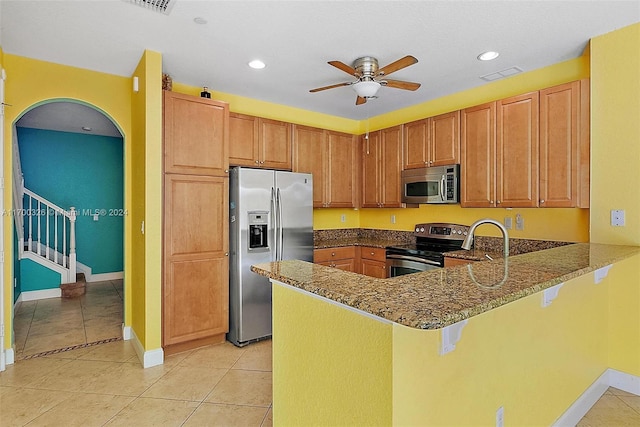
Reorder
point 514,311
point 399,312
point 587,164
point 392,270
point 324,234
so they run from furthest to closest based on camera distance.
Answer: point 324,234 < point 392,270 < point 587,164 < point 514,311 < point 399,312

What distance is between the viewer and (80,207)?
19.7 ft

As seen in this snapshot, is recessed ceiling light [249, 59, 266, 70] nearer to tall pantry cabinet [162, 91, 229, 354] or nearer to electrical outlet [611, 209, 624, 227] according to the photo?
tall pantry cabinet [162, 91, 229, 354]

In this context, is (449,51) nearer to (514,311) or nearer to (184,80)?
(514,311)

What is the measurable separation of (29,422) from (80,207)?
4702 mm

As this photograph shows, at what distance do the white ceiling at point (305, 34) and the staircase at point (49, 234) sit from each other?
3318 millimetres

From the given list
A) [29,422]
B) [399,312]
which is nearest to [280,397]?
[399,312]

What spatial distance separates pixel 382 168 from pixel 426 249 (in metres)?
1.18

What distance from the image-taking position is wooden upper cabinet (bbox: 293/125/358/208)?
432 centimetres

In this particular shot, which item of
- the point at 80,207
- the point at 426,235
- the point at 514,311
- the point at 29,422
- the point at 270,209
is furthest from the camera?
the point at 80,207

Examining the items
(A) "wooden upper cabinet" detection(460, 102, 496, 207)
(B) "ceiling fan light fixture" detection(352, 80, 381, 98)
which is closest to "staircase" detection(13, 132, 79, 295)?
(B) "ceiling fan light fixture" detection(352, 80, 381, 98)

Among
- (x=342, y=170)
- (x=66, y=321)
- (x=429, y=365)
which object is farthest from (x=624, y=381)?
(x=66, y=321)

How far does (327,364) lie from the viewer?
1373mm

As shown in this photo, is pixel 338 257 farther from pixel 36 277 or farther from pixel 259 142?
pixel 36 277

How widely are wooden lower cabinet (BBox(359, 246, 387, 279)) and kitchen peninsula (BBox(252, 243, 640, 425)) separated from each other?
6.71ft
